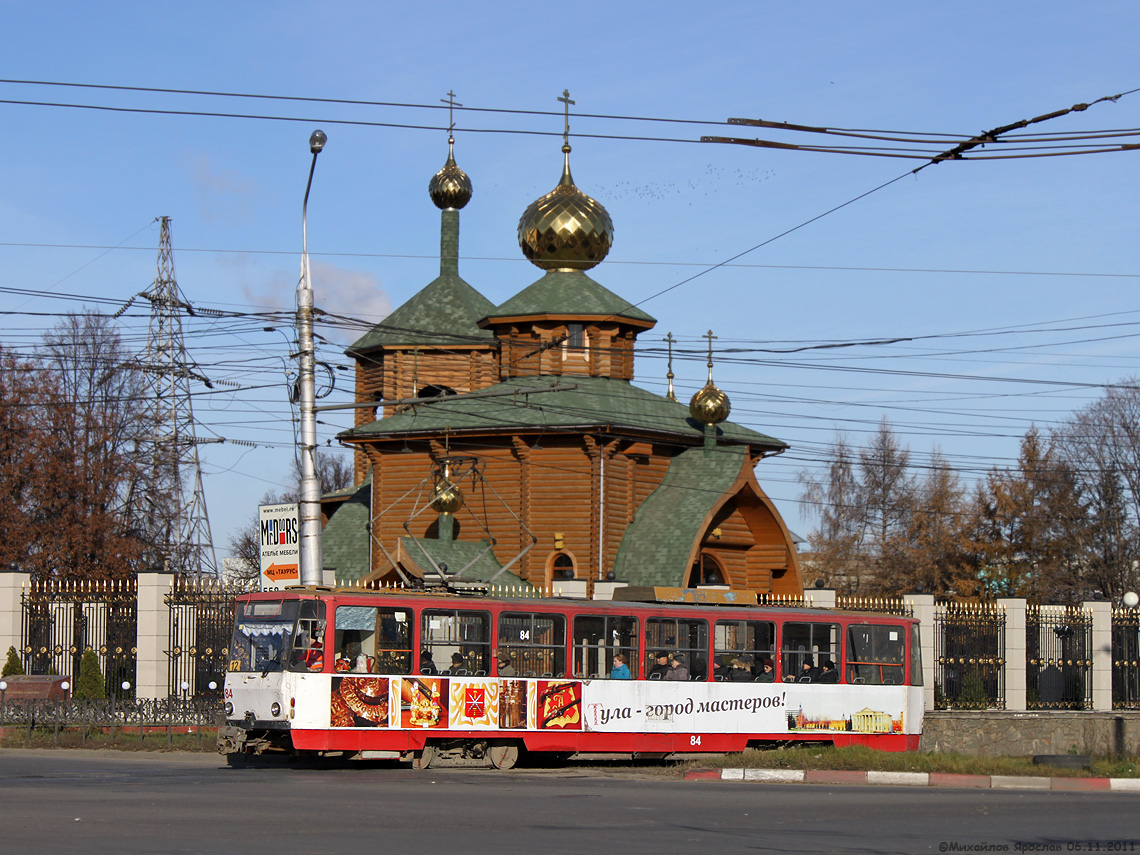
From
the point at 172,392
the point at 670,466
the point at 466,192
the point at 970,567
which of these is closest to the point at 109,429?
the point at 172,392

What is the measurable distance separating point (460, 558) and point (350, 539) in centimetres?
499

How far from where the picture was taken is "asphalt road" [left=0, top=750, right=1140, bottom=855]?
10906 mm

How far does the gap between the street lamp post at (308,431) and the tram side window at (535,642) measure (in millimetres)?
2694

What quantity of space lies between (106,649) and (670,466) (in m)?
14.8

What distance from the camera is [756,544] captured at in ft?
119

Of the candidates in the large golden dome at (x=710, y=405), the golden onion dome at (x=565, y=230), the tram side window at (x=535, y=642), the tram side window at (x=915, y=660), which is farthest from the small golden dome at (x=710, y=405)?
the tram side window at (x=535, y=642)

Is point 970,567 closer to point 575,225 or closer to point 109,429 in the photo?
point 575,225

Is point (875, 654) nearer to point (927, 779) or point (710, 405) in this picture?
point (927, 779)

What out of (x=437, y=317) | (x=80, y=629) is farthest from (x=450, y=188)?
(x=80, y=629)

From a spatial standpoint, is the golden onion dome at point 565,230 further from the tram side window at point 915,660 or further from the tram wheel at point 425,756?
the tram wheel at point 425,756

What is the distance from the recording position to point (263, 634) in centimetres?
1914

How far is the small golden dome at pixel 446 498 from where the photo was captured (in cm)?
3453

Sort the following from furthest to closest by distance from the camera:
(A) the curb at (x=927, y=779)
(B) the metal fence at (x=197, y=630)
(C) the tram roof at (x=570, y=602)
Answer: (B) the metal fence at (x=197, y=630)
(C) the tram roof at (x=570, y=602)
(A) the curb at (x=927, y=779)

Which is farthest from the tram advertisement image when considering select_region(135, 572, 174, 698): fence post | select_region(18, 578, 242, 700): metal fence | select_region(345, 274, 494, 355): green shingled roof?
select_region(345, 274, 494, 355): green shingled roof
